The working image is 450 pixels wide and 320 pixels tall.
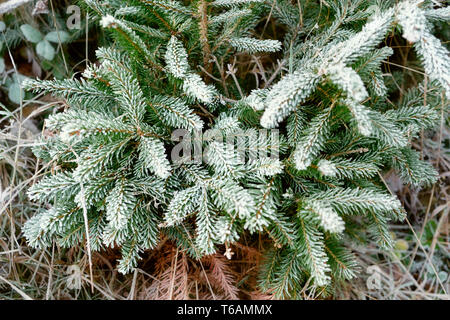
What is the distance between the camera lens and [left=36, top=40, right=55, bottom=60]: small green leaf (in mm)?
1279

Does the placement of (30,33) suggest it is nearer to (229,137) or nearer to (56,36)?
(56,36)

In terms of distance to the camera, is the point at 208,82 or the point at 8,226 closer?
the point at 208,82

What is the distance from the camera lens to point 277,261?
98 centimetres

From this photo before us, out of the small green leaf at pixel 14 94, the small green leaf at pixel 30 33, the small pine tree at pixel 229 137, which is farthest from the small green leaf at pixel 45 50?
the small pine tree at pixel 229 137

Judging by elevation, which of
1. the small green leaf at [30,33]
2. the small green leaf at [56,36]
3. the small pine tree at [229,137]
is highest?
the small green leaf at [30,33]

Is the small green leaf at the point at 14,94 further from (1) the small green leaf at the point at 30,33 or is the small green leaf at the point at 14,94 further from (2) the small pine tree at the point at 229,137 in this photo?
(2) the small pine tree at the point at 229,137

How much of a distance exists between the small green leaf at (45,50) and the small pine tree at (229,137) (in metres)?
0.45

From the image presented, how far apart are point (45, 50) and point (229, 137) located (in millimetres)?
879

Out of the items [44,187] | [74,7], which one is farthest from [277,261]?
[74,7]

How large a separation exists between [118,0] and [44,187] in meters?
0.53

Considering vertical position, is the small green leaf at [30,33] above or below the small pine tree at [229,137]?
above

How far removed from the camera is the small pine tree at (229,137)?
2.46 feet

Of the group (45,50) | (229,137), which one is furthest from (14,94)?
(229,137)
